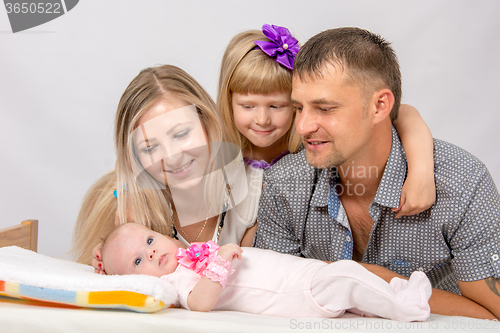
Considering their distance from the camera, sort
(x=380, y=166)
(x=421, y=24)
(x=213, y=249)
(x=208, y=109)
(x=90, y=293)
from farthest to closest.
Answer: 1. (x=421, y=24)
2. (x=208, y=109)
3. (x=380, y=166)
4. (x=213, y=249)
5. (x=90, y=293)

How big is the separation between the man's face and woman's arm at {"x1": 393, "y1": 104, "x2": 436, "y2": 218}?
20cm

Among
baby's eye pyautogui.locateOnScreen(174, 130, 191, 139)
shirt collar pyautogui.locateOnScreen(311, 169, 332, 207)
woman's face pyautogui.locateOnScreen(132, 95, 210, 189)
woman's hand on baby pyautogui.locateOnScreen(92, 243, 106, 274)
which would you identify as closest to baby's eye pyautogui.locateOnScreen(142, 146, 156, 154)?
woman's face pyautogui.locateOnScreen(132, 95, 210, 189)

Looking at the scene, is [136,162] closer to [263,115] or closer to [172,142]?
[172,142]

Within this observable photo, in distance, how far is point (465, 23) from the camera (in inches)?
120

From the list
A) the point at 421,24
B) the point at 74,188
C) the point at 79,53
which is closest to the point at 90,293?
the point at 74,188

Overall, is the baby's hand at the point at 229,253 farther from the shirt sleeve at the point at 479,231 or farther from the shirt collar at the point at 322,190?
the shirt sleeve at the point at 479,231

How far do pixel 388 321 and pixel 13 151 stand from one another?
8.76 ft

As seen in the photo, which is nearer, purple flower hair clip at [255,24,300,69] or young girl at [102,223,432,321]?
young girl at [102,223,432,321]

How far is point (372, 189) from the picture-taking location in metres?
2.01

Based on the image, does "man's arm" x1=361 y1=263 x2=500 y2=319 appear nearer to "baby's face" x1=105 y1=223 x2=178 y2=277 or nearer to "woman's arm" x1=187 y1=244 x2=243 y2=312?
"woman's arm" x1=187 y1=244 x2=243 y2=312

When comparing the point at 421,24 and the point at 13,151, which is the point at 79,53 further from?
the point at 421,24

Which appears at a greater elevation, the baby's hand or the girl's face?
the girl's face

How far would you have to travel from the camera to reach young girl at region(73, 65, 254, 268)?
207 cm

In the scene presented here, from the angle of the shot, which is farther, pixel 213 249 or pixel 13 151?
pixel 13 151
